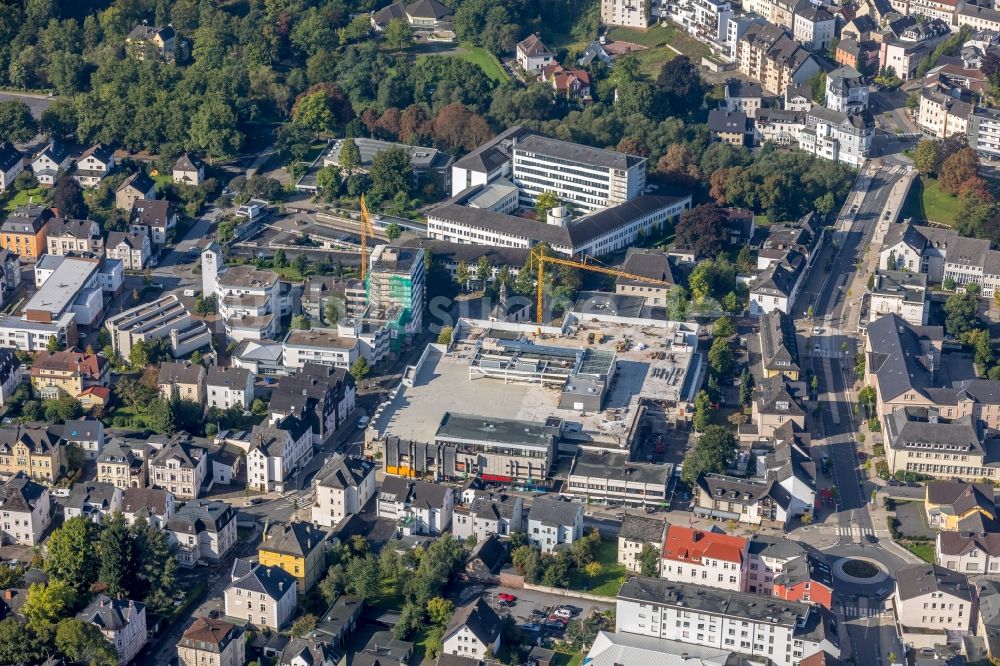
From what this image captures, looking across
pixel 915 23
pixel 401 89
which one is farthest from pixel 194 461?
pixel 915 23

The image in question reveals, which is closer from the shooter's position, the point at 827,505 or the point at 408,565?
the point at 408,565

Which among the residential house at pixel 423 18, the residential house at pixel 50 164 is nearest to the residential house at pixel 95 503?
the residential house at pixel 50 164

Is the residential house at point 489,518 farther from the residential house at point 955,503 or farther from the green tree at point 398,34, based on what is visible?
the green tree at point 398,34

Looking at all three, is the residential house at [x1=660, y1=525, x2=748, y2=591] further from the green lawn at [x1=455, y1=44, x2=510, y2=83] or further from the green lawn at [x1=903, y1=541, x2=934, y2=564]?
the green lawn at [x1=455, y1=44, x2=510, y2=83]

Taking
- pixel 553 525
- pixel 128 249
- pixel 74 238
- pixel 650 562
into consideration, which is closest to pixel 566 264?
pixel 128 249

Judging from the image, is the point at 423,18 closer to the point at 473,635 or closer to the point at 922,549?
the point at 922,549

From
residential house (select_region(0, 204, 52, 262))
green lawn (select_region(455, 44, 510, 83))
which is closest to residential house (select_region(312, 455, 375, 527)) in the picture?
residential house (select_region(0, 204, 52, 262))

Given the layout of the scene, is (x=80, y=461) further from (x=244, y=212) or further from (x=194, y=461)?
(x=244, y=212)
